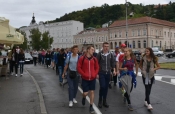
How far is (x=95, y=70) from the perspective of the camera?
7.62 meters

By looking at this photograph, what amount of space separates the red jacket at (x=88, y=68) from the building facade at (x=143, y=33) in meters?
78.5

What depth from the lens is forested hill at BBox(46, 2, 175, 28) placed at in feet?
449

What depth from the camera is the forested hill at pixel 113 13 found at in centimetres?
13675

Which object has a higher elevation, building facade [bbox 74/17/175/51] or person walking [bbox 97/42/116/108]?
building facade [bbox 74/17/175/51]

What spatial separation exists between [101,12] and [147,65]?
486ft

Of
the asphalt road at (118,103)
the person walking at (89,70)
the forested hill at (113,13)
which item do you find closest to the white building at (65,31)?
the forested hill at (113,13)

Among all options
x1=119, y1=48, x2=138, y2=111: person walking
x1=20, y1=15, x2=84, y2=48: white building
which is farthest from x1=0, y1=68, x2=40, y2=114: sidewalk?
x1=20, y1=15, x2=84, y2=48: white building

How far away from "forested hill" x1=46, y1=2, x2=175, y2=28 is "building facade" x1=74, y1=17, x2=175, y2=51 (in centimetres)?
3585

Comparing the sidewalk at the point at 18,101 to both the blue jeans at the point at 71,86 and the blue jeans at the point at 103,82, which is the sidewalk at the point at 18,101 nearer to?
the blue jeans at the point at 71,86

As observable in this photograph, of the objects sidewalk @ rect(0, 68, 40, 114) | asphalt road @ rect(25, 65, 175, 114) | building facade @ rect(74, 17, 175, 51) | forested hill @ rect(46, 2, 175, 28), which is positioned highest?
forested hill @ rect(46, 2, 175, 28)

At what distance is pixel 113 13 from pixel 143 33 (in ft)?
200

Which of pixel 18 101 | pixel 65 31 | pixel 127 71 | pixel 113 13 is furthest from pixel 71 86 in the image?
pixel 113 13

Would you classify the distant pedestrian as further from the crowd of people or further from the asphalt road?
the asphalt road

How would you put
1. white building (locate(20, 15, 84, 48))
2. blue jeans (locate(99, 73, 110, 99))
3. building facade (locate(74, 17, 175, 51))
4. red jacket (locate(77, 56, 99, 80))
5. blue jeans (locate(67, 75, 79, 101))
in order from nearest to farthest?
red jacket (locate(77, 56, 99, 80)), blue jeans (locate(99, 73, 110, 99)), blue jeans (locate(67, 75, 79, 101)), building facade (locate(74, 17, 175, 51)), white building (locate(20, 15, 84, 48))
